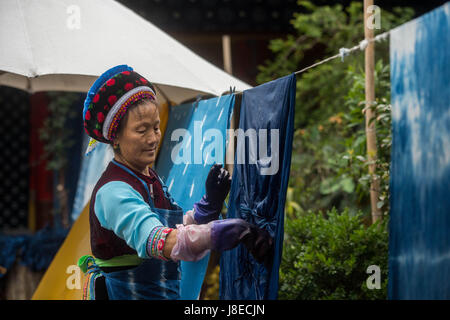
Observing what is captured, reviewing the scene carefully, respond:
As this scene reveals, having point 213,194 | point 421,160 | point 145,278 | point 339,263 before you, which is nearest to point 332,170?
point 339,263

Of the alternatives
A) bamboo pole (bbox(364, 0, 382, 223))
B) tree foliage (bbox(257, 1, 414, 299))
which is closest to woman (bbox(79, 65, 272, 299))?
tree foliage (bbox(257, 1, 414, 299))

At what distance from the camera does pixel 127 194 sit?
7.61 ft

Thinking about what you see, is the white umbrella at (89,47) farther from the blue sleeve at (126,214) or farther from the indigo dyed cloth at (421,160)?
the indigo dyed cloth at (421,160)

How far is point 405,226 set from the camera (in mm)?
1711

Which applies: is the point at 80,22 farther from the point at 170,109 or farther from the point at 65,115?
the point at 65,115

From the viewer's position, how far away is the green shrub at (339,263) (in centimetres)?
309

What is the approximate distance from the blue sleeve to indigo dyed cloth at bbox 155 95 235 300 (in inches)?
13.1

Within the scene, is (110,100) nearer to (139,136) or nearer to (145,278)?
(139,136)

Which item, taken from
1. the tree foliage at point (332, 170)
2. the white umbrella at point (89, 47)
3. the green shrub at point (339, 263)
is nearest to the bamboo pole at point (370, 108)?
the tree foliage at point (332, 170)

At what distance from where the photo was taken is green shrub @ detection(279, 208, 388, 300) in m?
3.09

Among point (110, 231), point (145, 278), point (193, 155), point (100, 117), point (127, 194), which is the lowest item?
point (145, 278)

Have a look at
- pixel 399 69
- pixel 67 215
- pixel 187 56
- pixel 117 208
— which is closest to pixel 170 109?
pixel 187 56

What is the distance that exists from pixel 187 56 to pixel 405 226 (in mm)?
1800

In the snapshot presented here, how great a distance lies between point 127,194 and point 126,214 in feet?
0.37
